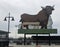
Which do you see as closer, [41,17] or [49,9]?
[49,9]

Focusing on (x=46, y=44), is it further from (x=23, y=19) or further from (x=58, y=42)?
(x=23, y=19)

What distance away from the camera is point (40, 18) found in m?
41.2

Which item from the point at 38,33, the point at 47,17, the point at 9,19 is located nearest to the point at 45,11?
the point at 47,17

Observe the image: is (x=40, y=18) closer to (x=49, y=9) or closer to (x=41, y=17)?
(x=41, y=17)

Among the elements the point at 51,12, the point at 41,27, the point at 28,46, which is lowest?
the point at 28,46

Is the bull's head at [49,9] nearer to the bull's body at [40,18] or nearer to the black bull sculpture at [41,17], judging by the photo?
the black bull sculpture at [41,17]

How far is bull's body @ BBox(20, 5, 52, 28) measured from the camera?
40562 mm

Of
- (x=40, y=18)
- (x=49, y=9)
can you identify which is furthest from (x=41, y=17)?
(x=49, y=9)

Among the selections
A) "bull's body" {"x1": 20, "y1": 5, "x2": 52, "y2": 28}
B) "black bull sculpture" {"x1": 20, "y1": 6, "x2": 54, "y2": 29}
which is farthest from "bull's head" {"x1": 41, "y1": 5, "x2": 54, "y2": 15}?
"bull's body" {"x1": 20, "y1": 5, "x2": 52, "y2": 28}

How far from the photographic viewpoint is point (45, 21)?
40.8m

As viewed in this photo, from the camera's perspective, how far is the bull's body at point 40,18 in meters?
40.6

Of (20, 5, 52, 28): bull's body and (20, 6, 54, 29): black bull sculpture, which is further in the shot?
(20, 5, 52, 28): bull's body

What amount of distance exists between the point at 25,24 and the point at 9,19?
3.16 m

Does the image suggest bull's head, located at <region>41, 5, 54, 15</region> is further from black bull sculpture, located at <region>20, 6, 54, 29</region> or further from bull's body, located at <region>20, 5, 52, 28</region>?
bull's body, located at <region>20, 5, 52, 28</region>
